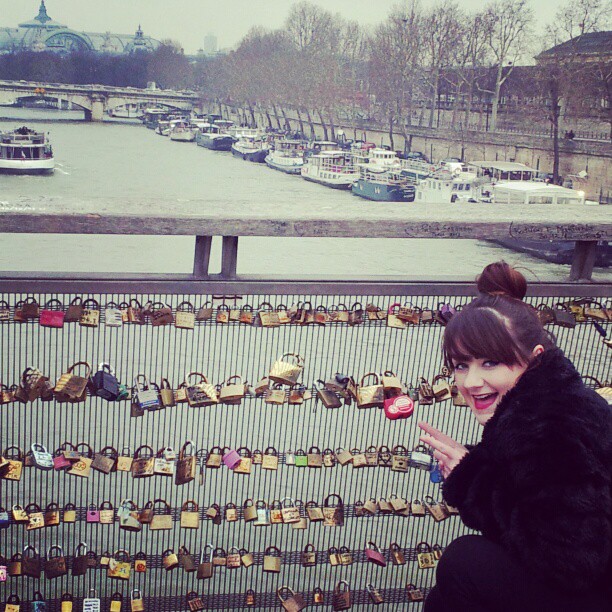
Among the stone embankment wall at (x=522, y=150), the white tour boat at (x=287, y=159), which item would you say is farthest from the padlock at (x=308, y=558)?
the white tour boat at (x=287, y=159)

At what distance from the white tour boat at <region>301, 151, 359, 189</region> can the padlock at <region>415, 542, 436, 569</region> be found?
2096 cm

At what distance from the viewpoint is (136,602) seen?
91.2 inches

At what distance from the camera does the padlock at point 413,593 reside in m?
2.43

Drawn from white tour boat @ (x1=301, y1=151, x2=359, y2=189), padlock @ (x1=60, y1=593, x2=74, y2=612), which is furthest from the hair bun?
white tour boat @ (x1=301, y1=151, x2=359, y2=189)

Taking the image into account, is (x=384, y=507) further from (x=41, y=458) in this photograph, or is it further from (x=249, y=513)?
(x=41, y=458)

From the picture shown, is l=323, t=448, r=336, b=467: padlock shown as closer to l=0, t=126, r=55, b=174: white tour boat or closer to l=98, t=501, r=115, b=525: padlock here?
l=98, t=501, r=115, b=525: padlock

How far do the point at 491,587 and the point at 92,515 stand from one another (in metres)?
1.31

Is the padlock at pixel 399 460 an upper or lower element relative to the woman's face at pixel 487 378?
lower

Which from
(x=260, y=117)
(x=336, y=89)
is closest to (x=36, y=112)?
(x=260, y=117)

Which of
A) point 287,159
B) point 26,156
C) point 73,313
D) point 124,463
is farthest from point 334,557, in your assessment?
point 287,159

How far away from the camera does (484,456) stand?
1.33 m

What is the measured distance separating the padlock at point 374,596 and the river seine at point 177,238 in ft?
2.79

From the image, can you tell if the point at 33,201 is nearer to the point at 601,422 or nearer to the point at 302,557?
the point at 302,557

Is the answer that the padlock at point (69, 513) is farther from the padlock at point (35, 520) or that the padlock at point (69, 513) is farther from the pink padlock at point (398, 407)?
the pink padlock at point (398, 407)
